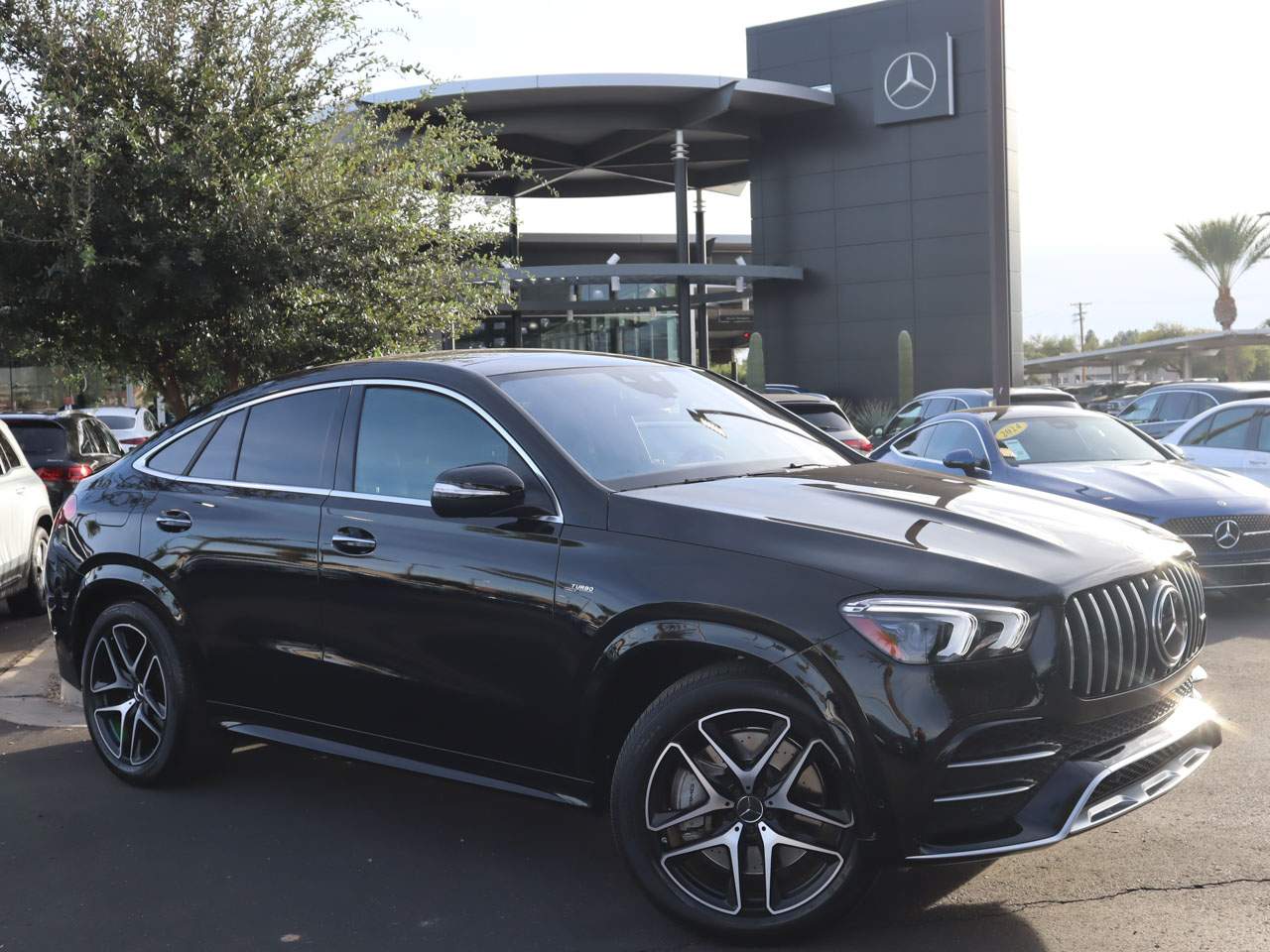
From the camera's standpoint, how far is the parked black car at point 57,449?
12000 mm

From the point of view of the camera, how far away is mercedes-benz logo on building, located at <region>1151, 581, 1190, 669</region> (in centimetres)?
382

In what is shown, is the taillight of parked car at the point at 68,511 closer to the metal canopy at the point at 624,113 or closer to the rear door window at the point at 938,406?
the rear door window at the point at 938,406

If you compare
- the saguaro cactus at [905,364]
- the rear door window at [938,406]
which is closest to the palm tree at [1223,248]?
A: the saguaro cactus at [905,364]

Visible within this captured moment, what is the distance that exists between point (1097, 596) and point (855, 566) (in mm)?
705

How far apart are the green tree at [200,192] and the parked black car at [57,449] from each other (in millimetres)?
1982

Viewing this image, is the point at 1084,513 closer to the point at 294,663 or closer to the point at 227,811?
the point at 294,663

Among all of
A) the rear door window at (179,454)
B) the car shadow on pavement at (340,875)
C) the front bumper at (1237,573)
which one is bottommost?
the car shadow on pavement at (340,875)

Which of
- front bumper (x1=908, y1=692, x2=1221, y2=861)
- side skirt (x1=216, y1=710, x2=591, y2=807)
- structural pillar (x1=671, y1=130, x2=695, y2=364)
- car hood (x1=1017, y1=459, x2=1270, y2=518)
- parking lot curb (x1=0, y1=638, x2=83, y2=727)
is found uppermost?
structural pillar (x1=671, y1=130, x2=695, y2=364)

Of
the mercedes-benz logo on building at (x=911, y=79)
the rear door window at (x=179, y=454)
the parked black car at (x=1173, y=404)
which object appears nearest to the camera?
the rear door window at (x=179, y=454)

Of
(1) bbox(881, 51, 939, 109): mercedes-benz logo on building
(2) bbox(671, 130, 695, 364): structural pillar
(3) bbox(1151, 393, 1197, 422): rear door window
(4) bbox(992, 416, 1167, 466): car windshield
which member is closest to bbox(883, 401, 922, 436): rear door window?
(4) bbox(992, 416, 1167, 466): car windshield

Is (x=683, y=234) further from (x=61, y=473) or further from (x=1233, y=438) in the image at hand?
(x=61, y=473)

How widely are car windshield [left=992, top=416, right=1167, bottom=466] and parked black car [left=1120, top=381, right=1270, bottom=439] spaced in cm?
572

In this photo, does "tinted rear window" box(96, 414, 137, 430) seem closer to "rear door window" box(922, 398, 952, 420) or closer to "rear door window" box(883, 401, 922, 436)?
"rear door window" box(883, 401, 922, 436)

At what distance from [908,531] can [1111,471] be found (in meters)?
6.39
